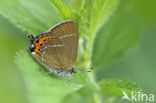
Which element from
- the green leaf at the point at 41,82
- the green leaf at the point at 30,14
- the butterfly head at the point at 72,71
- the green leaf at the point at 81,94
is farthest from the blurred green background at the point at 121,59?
the butterfly head at the point at 72,71

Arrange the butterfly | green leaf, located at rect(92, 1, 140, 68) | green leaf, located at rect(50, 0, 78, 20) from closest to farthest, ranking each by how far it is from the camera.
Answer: green leaf, located at rect(50, 0, 78, 20), the butterfly, green leaf, located at rect(92, 1, 140, 68)

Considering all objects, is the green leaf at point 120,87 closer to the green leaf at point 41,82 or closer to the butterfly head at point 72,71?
the green leaf at point 41,82

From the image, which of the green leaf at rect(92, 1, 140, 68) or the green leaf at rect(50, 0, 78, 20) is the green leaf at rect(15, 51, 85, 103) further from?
the green leaf at rect(92, 1, 140, 68)

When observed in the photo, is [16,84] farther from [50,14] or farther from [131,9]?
[131,9]

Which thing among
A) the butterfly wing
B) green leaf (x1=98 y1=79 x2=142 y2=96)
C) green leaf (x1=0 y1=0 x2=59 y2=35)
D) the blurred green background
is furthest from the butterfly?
the blurred green background

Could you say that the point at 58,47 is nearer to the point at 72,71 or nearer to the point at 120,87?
the point at 72,71

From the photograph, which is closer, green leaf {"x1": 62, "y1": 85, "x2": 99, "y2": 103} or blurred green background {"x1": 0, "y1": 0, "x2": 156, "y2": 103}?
green leaf {"x1": 62, "y1": 85, "x2": 99, "y2": 103}
